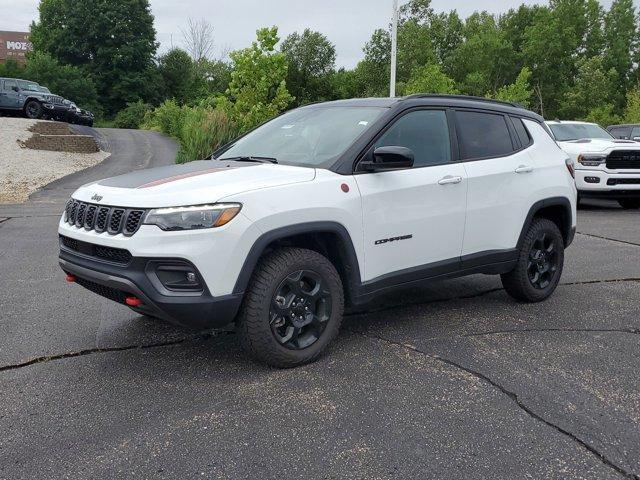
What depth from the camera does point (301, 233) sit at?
11.9ft

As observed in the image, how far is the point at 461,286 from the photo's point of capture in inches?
233

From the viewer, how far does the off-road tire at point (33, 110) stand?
84.3 ft

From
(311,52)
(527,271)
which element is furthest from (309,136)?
(311,52)

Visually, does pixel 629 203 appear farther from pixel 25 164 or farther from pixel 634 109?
pixel 634 109

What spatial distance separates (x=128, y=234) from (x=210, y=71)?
204 ft

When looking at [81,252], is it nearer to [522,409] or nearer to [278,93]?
[522,409]

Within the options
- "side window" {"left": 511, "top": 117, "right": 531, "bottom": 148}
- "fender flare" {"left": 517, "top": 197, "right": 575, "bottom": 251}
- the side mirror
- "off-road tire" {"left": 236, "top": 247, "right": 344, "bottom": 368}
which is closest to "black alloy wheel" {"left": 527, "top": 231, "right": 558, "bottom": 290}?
"fender flare" {"left": 517, "top": 197, "right": 575, "bottom": 251}

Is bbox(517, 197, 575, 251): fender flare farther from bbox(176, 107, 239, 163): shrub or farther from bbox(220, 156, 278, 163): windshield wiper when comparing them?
bbox(176, 107, 239, 163): shrub

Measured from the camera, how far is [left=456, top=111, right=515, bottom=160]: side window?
470cm

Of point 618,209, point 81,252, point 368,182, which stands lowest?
point 618,209

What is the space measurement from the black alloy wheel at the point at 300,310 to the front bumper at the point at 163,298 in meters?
0.30

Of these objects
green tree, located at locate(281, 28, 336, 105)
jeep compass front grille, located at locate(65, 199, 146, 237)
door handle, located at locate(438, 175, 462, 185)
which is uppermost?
green tree, located at locate(281, 28, 336, 105)

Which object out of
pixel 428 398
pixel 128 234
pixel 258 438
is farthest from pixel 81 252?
pixel 428 398

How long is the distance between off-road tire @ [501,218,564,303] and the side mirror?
1.72 metres
